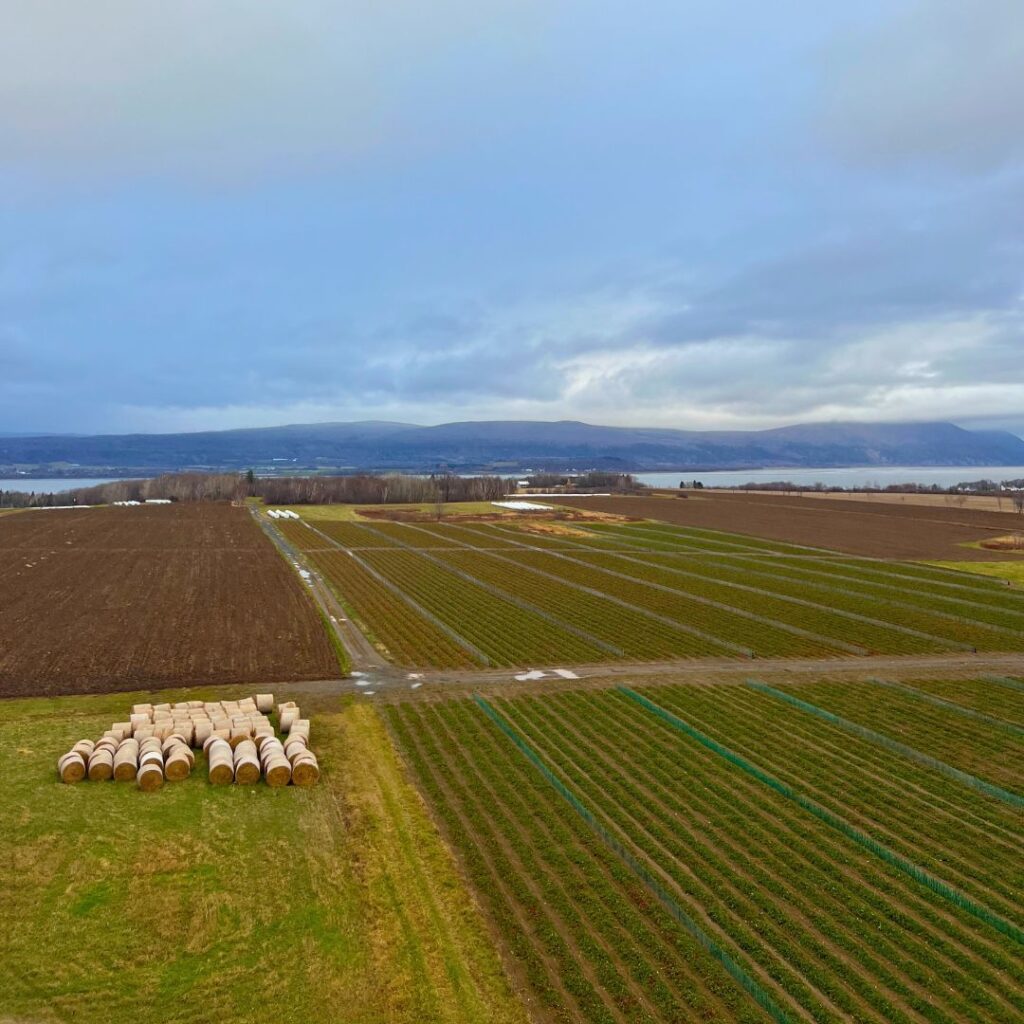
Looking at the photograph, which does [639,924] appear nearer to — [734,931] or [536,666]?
[734,931]

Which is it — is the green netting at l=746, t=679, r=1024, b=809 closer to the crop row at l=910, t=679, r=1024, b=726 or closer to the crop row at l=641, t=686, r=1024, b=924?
the crop row at l=641, t=686, r=1024, b=924

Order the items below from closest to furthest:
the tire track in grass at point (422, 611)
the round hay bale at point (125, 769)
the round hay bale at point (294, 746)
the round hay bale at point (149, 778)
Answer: the round hay bale at point (149, 778), the round hay bale at point (125, 769), the round hay bale at point (294, 746), the tire track in grass at point (422, 611)

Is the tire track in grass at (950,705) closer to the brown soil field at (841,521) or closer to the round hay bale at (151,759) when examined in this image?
the round hay bale at (151,759)

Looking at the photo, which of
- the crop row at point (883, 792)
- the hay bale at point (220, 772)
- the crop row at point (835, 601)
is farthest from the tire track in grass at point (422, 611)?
the crop row at point (835, 601)

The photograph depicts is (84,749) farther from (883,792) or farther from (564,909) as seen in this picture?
(883,792)

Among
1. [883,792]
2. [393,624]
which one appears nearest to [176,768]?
[883,792]

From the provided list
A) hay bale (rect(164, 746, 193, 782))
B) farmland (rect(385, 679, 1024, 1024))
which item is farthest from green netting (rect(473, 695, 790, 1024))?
hay bale (rect(164, 746, 193, 782))

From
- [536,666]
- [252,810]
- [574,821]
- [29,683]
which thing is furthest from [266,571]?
[574,821]
